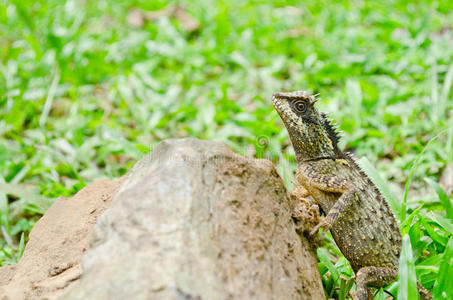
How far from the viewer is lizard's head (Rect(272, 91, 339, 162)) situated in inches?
181

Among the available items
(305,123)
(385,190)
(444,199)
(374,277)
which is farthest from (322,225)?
(444,199)

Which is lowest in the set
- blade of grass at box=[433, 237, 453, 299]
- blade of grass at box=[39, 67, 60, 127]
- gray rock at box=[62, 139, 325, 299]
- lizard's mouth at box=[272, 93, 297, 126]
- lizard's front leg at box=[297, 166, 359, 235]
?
blade of grass at box=[39, 67, 60, 127]

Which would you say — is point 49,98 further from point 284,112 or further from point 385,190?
point 385,190

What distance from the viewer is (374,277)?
4031 mm

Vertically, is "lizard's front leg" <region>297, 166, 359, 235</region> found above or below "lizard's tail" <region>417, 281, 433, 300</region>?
above

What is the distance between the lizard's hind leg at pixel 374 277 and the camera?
3.93 m

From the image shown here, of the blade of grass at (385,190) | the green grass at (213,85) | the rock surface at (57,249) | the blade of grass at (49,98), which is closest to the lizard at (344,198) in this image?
the green grass at (213,85)

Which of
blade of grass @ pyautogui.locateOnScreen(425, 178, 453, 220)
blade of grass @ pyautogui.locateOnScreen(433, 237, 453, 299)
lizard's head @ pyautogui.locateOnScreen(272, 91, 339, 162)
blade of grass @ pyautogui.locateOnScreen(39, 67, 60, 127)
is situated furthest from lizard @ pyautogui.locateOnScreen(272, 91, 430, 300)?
blade of grass @ pyautogui.locateOnScreen(39, 67, 60, 127)

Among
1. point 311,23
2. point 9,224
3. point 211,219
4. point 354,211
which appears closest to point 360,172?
point 354,211

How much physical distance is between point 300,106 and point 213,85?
428 cm

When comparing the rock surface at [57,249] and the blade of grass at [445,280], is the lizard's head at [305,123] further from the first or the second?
the rock surface at [57,249]

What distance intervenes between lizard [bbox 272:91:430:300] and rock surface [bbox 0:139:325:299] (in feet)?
2.00

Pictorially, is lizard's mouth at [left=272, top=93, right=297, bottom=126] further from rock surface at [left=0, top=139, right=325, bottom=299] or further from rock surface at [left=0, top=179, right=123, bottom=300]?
rock surface at [left=0, top=179, right=123, bottom=300]

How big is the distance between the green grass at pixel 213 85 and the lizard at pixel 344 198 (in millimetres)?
408
